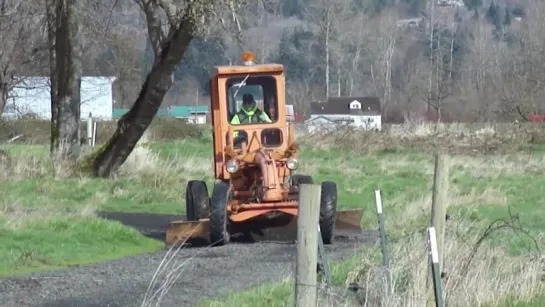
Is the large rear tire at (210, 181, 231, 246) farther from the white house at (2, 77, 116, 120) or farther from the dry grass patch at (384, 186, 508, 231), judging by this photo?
the white house at (2, 77, 116, 120)

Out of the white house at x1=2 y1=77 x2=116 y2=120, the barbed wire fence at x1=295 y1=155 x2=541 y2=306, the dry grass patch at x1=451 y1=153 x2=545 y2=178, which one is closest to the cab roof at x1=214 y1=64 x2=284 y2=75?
the barbed wire fence at x1=295 y1=155 x2=541 y2=306

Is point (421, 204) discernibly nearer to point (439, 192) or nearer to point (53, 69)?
point (439, 192)

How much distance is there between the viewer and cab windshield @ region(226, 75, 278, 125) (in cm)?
1722

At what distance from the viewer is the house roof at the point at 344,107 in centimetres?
8669

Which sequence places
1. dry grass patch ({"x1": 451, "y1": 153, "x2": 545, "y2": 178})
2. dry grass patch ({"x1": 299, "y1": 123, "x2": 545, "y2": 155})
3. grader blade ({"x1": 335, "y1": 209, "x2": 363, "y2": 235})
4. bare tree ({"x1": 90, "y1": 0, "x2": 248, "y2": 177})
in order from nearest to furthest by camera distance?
grader blade ({"x1": 335, "y1": 209, "x2": 363, "y2": 235}), bare tree ({"x1": 90, "y1": 0, "x2": 248, "y2": 177}), dry grass patch ({"x1": 451, "y1": 153, "x2": 545, "y2": 178}), dry grass patch ({"x1": 299, "y1": 123, "x2": 545, "y2": 155})

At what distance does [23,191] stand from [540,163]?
20.3 metres

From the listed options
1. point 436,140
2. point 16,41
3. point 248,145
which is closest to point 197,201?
point 248,145

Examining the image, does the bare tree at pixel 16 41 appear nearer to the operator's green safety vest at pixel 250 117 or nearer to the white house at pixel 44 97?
the white house at pixel 44 97

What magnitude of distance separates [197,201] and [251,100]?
173 centimetres

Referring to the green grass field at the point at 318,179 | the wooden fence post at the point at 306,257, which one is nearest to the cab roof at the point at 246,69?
the green grass field at the point at 318,179

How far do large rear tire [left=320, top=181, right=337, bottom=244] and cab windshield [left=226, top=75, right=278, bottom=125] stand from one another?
1.49 metres

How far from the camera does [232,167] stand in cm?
1673

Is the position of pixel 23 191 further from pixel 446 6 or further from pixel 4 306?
pixel 446 6

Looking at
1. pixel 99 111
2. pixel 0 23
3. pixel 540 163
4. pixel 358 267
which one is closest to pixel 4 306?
pixel 358 267
